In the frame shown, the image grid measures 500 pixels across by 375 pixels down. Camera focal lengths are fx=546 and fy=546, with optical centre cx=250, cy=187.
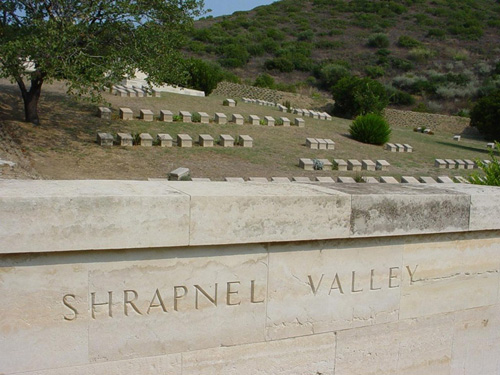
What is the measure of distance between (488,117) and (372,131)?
10513 mm

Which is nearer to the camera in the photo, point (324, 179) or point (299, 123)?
point (324, 179)

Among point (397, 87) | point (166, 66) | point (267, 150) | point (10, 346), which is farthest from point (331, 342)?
point (397, 87)

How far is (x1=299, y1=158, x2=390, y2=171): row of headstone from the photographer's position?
13727 millimetres

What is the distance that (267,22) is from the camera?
5859 cm

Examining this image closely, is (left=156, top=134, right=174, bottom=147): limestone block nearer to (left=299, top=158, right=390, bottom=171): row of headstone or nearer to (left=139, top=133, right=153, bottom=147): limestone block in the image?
(left=139, top=133, right=153, bottom=147): limestone block

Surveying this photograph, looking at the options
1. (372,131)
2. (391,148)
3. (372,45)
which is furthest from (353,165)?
(372,45)

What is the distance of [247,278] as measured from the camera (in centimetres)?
270

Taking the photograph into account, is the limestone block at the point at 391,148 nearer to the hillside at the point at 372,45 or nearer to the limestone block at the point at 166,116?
the limestone block at the point at 166,116

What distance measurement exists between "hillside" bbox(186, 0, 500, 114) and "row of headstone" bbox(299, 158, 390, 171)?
Result: 61.6 feet

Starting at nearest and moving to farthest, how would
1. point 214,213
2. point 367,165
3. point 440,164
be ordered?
1. point 214,213
2. point 367,165
3. point 440,164

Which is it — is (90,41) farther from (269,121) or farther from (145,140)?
(269,121)

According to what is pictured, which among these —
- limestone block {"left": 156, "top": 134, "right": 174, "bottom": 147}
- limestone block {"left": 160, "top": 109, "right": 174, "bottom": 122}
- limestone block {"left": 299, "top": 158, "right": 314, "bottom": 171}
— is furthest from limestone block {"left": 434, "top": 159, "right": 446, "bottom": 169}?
limestone block {"left": 160, "top": 109, "right": 174, "bottom": 122}

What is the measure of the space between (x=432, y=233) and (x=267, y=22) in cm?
5833

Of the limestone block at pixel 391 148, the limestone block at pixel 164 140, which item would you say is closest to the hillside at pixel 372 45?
the limestone block at pixel 391 148
